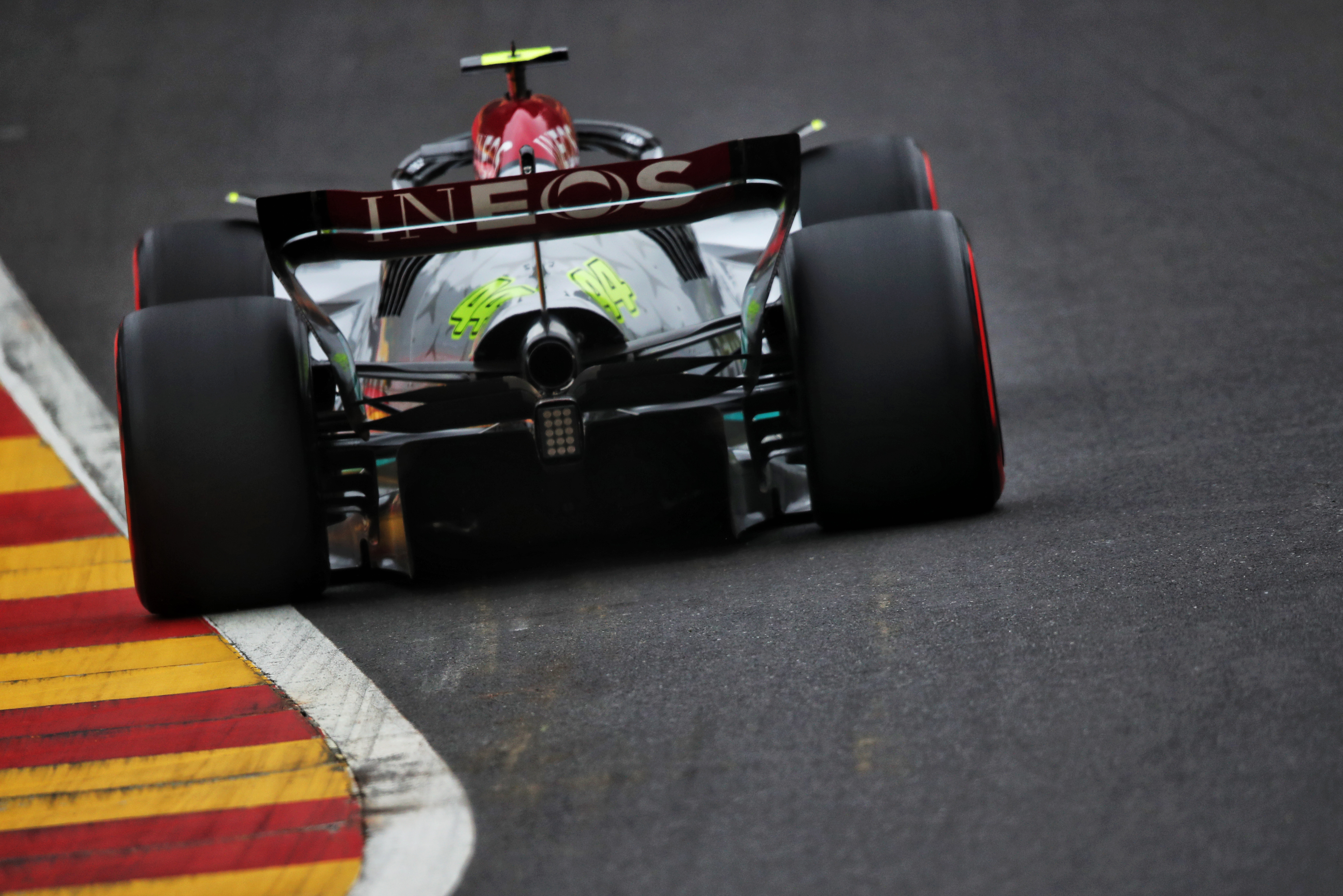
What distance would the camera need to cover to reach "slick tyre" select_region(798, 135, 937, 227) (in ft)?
20.7

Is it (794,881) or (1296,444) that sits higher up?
(794,881)

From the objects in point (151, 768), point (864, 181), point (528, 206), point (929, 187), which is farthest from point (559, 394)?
point (929, 187)

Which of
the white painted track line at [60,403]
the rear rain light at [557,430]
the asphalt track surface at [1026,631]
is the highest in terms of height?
the rear rain light at [557,430]

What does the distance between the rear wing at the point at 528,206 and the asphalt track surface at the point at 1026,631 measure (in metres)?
1.03

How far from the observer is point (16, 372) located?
8672mm

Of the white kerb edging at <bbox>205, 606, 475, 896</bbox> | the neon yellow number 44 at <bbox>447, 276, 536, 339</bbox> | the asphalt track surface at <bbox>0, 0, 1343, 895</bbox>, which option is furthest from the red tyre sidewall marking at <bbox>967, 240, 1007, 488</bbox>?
the white kerb edging at <bbox>205, 606, 475, 896</bbox>

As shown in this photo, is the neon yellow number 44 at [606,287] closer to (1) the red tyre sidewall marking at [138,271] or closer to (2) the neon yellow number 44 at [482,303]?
(2) the neon yellow number 44 at [482,303]

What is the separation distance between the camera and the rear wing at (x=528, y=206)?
3.98 metres

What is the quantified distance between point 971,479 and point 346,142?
33.1ft

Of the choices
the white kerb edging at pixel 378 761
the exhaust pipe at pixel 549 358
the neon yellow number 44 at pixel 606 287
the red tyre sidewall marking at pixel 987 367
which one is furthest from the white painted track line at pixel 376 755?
the red tyre sidewall marking at pixel 987 367

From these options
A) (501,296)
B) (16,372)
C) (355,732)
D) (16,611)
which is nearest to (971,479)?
(501,296)

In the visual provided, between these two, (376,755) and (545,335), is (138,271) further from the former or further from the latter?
(376,755)

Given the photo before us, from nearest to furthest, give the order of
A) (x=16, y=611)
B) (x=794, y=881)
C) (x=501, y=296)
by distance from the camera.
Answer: (x=794, y=881), (x=501, y=296), (x=16, y=611)

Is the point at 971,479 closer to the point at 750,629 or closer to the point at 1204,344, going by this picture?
the point at 750,629
